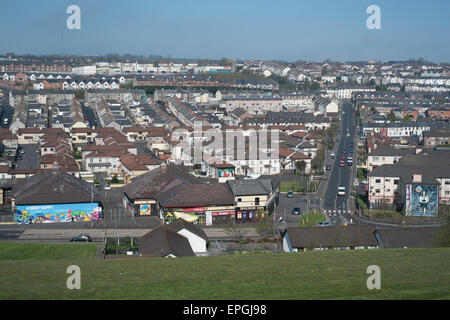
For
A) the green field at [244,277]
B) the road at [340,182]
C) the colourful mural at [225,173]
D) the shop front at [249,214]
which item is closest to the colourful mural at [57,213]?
the shop front at [249,214]

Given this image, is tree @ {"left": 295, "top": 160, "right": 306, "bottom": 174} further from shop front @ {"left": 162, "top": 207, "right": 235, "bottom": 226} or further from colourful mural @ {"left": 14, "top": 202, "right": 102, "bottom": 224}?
colourful mural @ {"left": 14, "top": 202, "right": 102, "bottom": 224}

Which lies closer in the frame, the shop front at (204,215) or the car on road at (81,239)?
the car on road at (81,239)

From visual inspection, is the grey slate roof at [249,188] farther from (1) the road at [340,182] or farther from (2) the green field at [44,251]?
(2) the green field at [44,251]

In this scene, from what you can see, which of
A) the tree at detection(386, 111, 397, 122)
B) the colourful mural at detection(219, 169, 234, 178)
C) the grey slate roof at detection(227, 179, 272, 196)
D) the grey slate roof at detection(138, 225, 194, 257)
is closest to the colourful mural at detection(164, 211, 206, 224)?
the grey slate roof at detection(227, 179, 272, 196)

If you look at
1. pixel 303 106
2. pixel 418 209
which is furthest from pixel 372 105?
pixel 418 209

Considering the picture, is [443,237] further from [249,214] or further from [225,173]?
[225,173]
